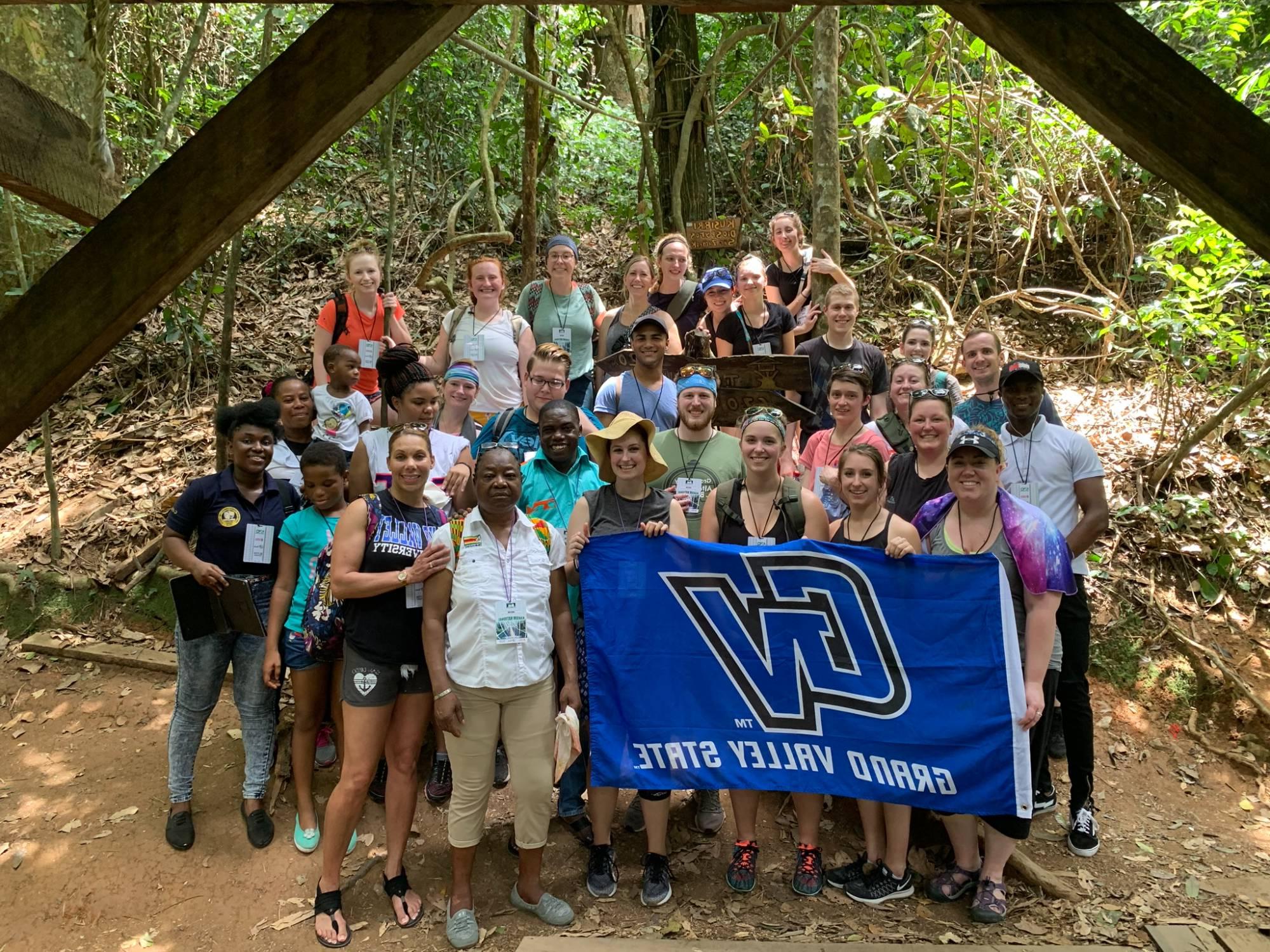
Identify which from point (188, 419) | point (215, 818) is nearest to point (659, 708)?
point (215, 818)

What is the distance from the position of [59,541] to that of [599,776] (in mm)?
5711

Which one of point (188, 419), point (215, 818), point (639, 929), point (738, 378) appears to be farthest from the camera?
point (188, 419)

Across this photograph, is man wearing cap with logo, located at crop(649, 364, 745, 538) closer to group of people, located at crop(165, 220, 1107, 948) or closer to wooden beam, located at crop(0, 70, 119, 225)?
group of people, located at crop(165, 220, 1107, 948)

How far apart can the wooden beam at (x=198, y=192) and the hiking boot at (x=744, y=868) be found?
3.55 meters

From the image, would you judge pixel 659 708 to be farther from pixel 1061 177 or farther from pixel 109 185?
pixel 1061 177

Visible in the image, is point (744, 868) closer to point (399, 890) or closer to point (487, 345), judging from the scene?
point (399, 890)

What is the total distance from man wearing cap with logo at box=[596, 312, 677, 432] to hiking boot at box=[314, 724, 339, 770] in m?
2.54

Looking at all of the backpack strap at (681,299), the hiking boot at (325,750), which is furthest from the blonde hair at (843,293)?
the hiking boot at (325,750)

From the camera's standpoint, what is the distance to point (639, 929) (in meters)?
4.10

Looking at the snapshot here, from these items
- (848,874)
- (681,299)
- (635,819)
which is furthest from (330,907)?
(681,299)

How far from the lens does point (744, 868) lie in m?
4.31

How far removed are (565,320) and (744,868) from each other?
A: 3.75m

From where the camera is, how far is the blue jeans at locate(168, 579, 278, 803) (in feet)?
15.5

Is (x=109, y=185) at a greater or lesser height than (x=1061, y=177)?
lesser
